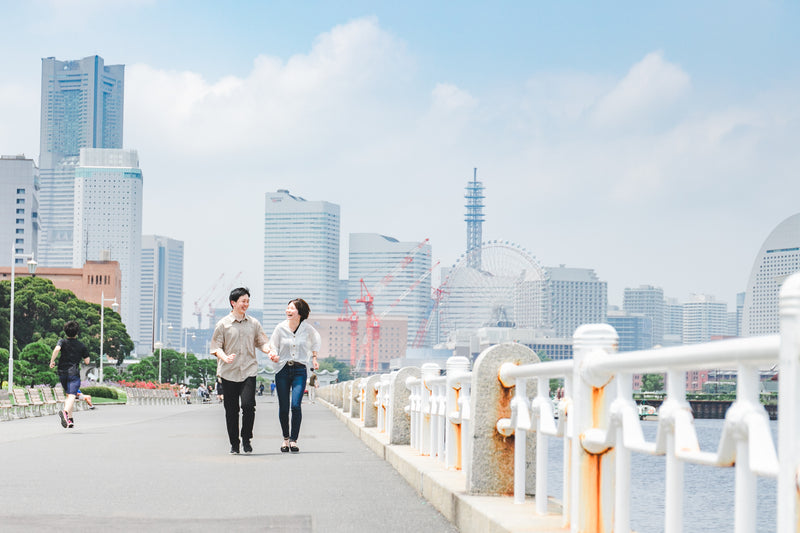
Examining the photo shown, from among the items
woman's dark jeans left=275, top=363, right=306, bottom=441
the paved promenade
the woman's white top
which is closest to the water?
woman's dark jeans left=275, top=363, right=306, bottom=441

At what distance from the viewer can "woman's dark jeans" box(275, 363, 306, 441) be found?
45.3 feet

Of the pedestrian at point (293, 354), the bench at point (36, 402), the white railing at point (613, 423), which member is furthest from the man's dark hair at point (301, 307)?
the bench at point (36, 402)

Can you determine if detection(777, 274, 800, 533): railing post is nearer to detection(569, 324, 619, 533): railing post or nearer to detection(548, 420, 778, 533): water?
detection(569, 324, 619, 533): railing post

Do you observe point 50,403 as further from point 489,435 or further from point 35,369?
point 489,435

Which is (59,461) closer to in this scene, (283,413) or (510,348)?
(283,413)

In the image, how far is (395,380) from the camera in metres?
13.5

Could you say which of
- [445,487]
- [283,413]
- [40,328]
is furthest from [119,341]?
[445,487]

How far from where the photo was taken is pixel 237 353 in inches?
514

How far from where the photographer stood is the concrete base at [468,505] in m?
5.42

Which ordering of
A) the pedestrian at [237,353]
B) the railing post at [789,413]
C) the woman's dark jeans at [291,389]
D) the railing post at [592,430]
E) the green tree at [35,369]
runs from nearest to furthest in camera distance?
1. the railing post at [789,413]
2. the railing post at [592,430]
3. the pedestrian at [237,353]
4. the woman's dark jeans at [291,389]
5. the green tree at [35,369]

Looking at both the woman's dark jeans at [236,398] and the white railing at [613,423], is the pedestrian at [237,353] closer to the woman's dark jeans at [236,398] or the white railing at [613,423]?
the woman's dark jeans at [236,398]

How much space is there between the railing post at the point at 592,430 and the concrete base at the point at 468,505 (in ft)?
1.39

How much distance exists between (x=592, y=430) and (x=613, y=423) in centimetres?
41

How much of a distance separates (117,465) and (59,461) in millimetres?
869
